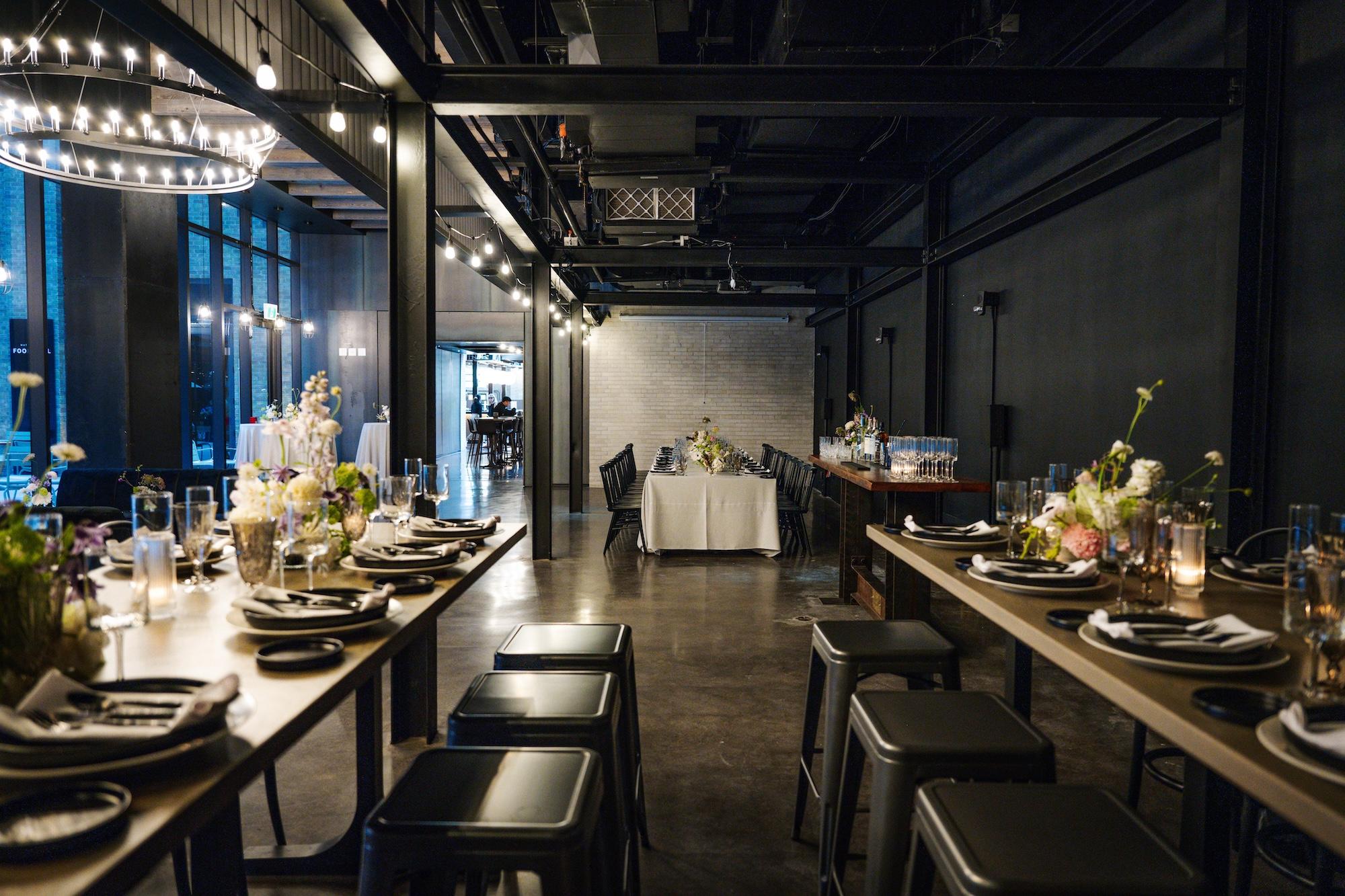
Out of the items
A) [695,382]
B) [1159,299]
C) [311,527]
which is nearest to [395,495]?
[311,527]

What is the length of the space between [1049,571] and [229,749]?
6.08 ft

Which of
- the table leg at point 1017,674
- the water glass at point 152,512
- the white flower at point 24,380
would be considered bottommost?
the table leg at point 1017,674

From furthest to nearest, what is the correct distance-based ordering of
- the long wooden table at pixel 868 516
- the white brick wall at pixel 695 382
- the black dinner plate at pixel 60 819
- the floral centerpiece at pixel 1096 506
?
the white brick wall at pixel 695 382 < the long wooden table at pixel 868 516 < the floral centerpiece at pixel 1096 506 < the black dinner plate at pixel 60 819

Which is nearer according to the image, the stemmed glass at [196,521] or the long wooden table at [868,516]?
the stemmed glass at [196,521]

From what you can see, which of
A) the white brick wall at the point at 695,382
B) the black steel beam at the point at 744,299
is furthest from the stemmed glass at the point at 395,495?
the white brick wall at the point at 695,382

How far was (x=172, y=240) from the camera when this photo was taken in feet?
26.1

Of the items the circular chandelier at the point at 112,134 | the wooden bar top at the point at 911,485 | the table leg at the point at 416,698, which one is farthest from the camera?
the wooden bar top at the point at 911,485

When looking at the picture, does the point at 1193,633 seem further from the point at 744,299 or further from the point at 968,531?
the point at 744,299

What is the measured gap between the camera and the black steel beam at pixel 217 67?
3121 mm

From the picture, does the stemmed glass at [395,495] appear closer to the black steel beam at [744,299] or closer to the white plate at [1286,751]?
the white plate at [1286,751]

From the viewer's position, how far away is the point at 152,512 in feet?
5.69

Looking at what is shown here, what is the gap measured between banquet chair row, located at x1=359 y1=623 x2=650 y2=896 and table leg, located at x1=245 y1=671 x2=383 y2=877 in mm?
454

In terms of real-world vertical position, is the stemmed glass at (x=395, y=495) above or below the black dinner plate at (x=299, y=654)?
above

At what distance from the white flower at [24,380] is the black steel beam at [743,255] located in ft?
22.8
